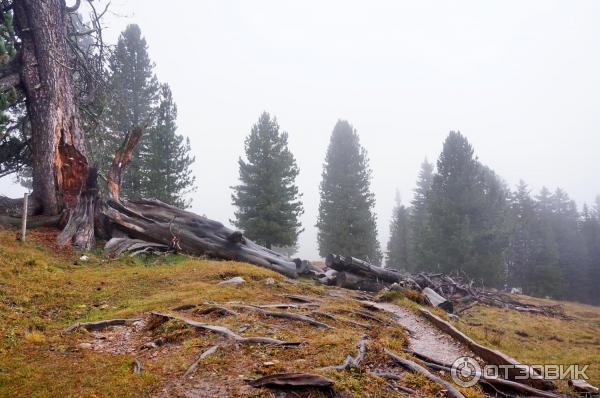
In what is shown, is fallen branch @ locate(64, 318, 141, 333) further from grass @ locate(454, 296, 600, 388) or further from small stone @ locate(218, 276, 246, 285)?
grass @ locate(454, 296, 600, 388)

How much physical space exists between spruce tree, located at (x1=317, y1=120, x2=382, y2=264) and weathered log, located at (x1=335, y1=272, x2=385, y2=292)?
15.8 meters

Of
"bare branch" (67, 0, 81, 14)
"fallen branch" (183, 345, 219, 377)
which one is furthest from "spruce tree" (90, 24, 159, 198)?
"fallen branch" (183, 345, 219, 377)

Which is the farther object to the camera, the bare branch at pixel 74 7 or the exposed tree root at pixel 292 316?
the bare branch at pixel 74 7

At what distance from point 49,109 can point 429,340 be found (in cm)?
1480

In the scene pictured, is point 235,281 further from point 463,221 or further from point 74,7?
point 463,221

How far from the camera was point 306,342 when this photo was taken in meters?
4.92

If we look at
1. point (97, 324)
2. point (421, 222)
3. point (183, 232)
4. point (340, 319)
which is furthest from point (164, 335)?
point (421, 222)

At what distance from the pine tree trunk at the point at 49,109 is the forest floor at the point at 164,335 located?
6.25ft

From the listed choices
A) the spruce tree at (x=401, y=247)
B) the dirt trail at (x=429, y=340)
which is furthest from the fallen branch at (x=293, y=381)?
the spruce tree at (x=401, y=247)

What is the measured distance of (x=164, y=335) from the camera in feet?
17.6

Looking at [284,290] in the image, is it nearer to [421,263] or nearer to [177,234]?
[177,234]

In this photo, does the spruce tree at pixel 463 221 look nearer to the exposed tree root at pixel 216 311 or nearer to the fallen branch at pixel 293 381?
the exposed tree root at pixel 216 311

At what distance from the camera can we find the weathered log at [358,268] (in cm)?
1550

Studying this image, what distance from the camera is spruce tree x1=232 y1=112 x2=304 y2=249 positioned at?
2805 cm
